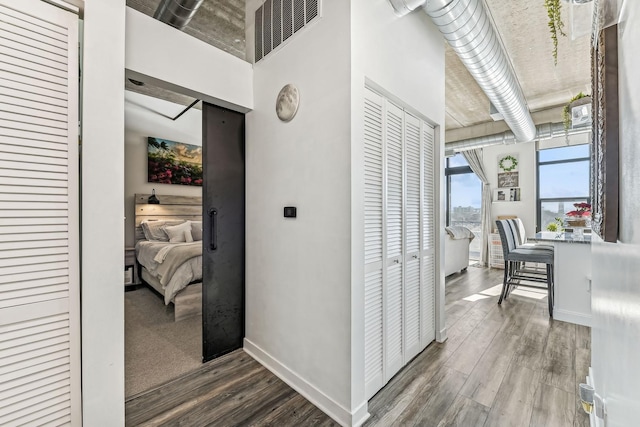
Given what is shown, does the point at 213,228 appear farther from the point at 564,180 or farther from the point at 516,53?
the point at 564,180

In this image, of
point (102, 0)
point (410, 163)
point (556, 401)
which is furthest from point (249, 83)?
point (556, 401)

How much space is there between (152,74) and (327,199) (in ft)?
4.75

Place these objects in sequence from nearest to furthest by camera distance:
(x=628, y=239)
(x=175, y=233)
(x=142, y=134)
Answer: (x=628, y=239), (x=175, y=233), (x=142, y=134)

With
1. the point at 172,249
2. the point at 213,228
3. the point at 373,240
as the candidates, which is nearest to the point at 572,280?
the point at 373,240

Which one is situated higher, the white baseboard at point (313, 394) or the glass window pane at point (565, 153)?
the glass window pane at point (565, 153)

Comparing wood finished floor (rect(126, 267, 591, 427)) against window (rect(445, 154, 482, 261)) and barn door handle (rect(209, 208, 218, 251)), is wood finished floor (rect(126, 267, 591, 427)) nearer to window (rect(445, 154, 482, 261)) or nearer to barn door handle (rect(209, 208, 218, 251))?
barn door handle (rect(209, 208, 218, 251))

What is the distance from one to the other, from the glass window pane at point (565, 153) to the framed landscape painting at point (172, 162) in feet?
23.9

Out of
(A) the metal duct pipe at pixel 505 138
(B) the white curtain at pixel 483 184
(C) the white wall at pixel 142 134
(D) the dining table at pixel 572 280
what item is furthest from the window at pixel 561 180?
(C) the white wall at pixel 142 134

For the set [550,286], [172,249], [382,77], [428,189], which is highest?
[382,77]

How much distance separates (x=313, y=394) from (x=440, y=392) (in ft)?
2.90

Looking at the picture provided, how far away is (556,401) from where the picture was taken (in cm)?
176

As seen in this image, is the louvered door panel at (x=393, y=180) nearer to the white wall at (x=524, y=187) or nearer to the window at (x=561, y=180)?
the white wall at (x=524, y=187)

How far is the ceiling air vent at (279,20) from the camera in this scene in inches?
73.1

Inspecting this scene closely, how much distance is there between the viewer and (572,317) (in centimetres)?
300
